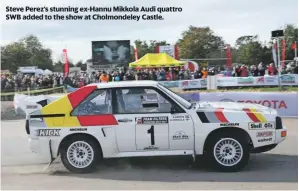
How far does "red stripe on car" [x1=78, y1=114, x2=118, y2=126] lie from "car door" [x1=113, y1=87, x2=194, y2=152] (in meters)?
0.10

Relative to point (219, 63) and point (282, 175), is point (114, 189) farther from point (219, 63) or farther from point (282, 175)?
point (219, 63)

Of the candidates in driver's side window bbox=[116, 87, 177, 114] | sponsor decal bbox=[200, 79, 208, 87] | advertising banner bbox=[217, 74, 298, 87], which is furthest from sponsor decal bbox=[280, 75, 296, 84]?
driver's side window bbox=[116, 87, 177, 114]

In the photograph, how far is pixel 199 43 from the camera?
79.9 meters

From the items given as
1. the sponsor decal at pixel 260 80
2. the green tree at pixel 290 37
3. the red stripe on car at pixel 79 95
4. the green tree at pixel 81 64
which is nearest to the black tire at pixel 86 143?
the red stripe on car at pixel 79 95

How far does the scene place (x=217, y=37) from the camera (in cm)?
8244

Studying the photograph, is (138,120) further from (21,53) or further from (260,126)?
(21,53)

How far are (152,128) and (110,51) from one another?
4308cm

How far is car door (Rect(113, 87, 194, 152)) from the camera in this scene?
6.61 m

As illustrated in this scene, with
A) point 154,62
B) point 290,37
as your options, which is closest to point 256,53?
point 290,37

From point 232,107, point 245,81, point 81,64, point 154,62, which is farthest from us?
point 81,64

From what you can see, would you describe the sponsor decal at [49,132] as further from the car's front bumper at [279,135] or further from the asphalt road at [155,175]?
the car's front bumper at [279,135]

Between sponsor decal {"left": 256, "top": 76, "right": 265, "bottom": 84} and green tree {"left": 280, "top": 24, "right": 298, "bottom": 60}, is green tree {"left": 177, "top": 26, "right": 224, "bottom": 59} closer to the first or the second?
green tree {"left": 280, "top": 24, "right": 298, "bottom": 60}

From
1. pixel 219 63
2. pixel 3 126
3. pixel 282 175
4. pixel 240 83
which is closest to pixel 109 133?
pixel 282 175

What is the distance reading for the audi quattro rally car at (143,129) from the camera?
6.61m
